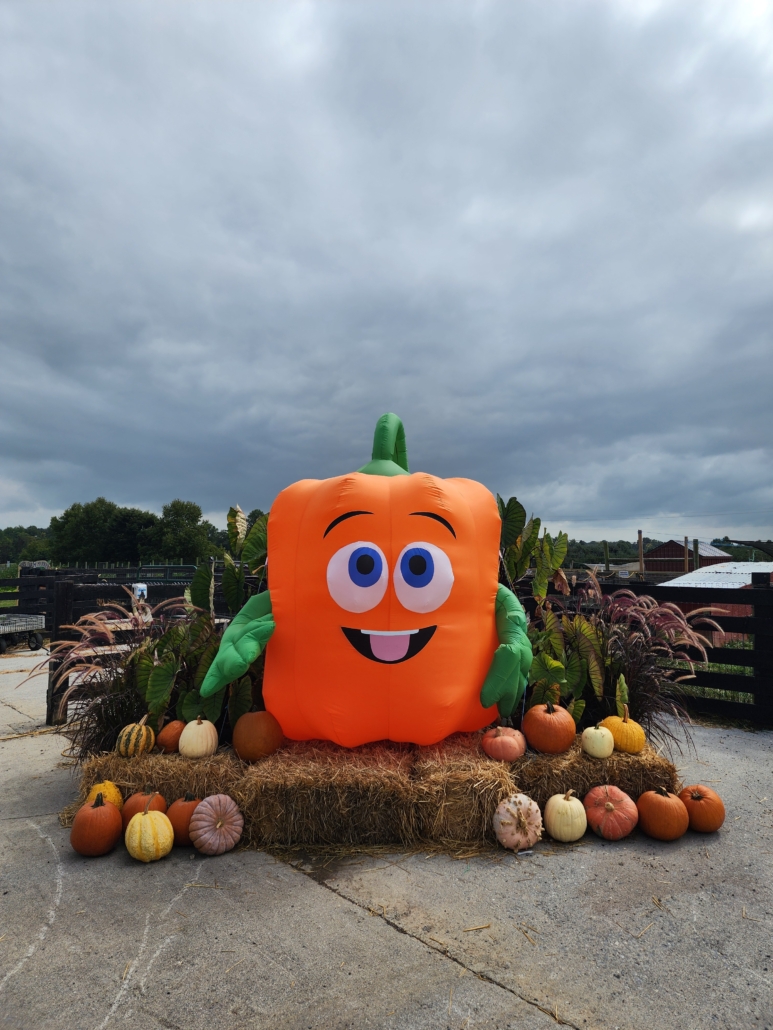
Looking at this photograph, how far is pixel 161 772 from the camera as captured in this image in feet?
12.3

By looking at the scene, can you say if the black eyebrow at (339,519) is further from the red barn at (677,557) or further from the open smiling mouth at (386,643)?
the red barn at (677,557)

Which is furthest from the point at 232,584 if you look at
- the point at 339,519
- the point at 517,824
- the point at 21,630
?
the point at 21,630

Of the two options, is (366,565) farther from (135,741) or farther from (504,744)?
(135,741)

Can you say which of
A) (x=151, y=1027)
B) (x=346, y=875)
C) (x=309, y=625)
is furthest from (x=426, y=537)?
(x=151, y=1027)

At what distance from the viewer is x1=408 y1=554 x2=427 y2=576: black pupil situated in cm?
375

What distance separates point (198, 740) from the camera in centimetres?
396

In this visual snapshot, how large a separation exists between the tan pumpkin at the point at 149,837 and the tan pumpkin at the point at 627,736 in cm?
280

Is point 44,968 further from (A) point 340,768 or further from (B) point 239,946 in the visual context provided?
(A) point 340,768

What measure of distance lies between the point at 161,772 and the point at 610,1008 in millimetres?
2668

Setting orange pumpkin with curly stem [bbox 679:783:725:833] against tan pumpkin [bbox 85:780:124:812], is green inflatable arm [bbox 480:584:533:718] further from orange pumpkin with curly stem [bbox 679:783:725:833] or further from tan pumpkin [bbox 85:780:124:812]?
tan pumpkin [bbox 85:780:124:812]

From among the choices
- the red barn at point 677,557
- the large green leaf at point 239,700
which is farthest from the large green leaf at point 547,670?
the red barn at point 677,557

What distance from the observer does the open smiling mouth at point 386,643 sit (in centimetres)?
377

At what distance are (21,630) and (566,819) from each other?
38.7 feet

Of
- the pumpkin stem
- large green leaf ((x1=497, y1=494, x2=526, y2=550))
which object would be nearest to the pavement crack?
the pumpkin stem
